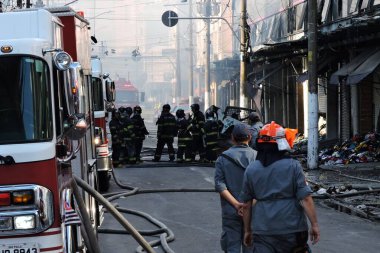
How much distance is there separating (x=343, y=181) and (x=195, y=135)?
18.5 feet

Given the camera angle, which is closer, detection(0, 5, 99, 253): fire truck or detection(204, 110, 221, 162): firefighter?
detection(0, 5, 99, 253): fire truck

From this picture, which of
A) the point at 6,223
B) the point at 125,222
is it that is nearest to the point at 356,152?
the point at 125,222

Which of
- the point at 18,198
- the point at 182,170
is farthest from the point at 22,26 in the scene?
the point at 182,170

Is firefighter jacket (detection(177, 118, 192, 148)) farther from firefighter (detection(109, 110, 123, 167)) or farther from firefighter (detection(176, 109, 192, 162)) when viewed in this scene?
firefighter (detection(109, 110, 123, 167))

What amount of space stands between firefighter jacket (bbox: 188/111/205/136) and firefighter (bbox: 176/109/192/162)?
15cm

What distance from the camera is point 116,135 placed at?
20031 mm

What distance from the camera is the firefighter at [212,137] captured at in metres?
20.0

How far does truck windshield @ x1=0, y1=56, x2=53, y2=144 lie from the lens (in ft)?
18.7

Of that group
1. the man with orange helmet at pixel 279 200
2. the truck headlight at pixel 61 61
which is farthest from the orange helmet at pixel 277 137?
the truck headlight at pixel 61 61

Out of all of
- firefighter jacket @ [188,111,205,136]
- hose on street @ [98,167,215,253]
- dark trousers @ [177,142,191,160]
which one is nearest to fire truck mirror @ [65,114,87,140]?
hose on street @ [98,167,215,253]

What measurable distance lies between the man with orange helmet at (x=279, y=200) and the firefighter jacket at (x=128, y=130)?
14383 mm

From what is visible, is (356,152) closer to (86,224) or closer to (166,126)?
(166,126)

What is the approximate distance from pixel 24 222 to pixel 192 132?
14991 millimetres

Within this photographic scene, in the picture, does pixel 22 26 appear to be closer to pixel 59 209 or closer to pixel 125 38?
pixel 59 209
